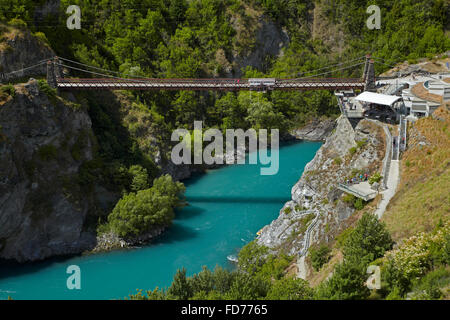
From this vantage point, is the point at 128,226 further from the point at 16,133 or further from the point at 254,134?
the point at 254,134

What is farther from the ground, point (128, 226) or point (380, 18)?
point (380, 18)

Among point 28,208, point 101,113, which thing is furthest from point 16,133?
point 101,113

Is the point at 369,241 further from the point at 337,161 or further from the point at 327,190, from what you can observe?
the point at 337,161

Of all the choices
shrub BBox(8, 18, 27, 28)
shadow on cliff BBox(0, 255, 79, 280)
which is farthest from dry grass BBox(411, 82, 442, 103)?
shrub BBox(8, 18, 27, 28)

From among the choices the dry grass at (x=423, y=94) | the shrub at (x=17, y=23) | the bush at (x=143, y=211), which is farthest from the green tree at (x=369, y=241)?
the shrub at (x=17, y=23)
